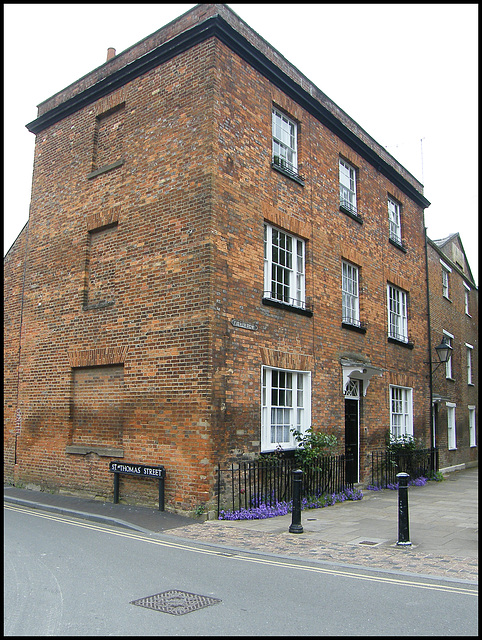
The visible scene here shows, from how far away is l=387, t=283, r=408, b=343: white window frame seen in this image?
17680 millimetres

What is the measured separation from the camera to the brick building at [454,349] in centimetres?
2141

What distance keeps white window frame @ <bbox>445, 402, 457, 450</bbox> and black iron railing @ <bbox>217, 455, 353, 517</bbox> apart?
1092cm

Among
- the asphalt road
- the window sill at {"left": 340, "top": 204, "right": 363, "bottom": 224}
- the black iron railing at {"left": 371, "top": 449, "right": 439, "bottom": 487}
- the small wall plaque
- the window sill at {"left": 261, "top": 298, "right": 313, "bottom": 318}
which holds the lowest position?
the black iron railing at {"left": 371, "top": 449, "right": 439, "bottom": 487}

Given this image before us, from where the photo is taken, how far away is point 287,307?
1244 cm

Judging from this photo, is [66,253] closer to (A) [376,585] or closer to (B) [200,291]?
(B) [200,291]

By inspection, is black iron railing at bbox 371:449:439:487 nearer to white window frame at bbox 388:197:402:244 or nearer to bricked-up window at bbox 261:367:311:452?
bricked-up window at bbox 261:367:311:452

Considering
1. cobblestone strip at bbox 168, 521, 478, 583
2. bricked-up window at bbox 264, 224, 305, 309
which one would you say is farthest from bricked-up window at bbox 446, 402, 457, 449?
cobblestone strip at bbox 168, 521, 478, 583

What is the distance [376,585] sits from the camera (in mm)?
6035

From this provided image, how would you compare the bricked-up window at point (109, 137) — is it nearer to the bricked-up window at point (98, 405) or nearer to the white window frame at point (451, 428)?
the bricked-up window at point (98, 405)

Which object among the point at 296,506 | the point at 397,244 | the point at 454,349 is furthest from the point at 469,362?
the point at 296,506

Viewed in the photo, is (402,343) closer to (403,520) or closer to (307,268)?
(307,268)

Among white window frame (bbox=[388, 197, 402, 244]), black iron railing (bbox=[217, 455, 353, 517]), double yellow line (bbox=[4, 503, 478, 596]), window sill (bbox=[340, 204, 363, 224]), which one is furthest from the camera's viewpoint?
white window frame (bbox=[388, 197, 402, 244])

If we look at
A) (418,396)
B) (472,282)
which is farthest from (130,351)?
(472,282)

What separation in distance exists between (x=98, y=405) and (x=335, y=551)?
6500mm
